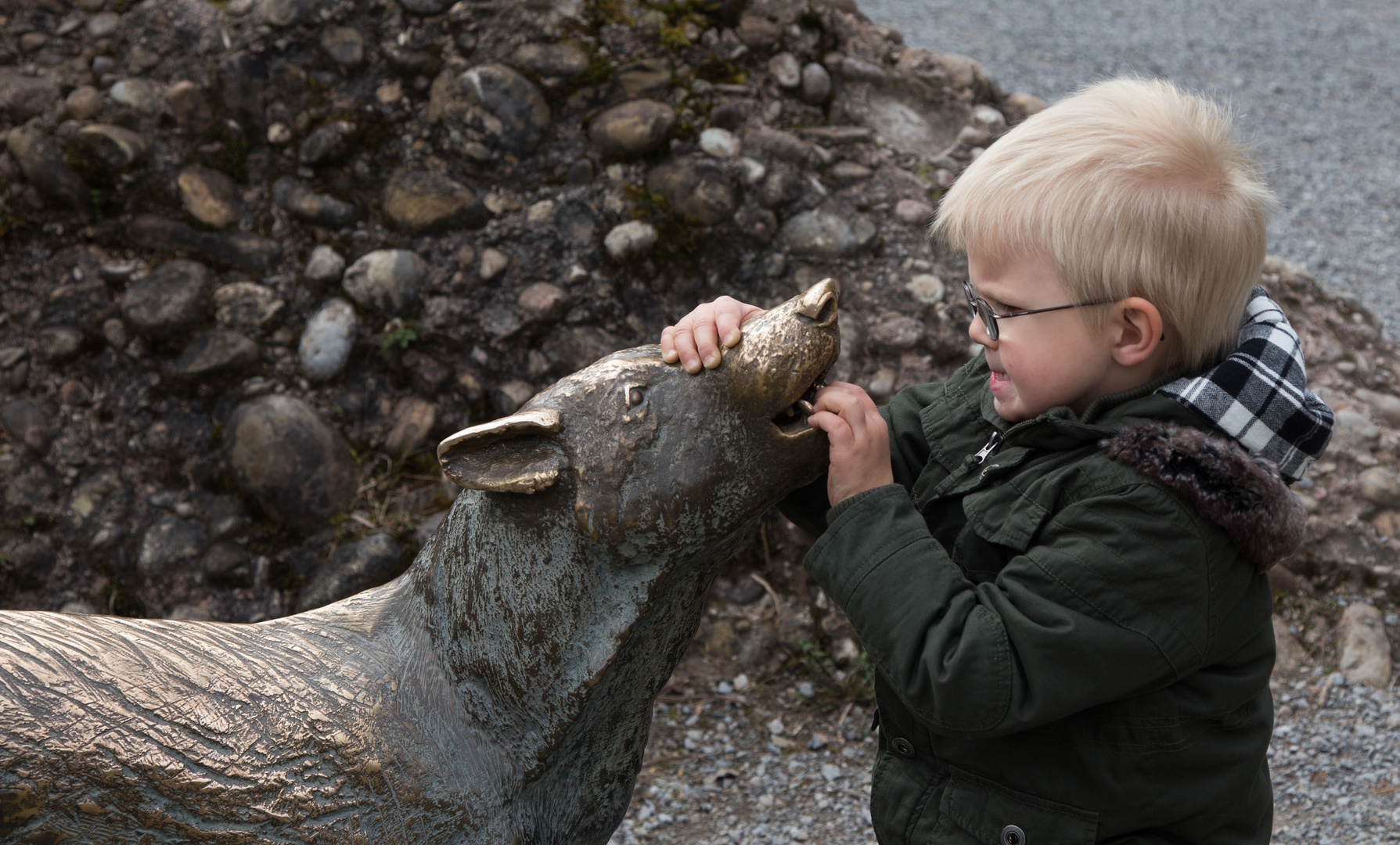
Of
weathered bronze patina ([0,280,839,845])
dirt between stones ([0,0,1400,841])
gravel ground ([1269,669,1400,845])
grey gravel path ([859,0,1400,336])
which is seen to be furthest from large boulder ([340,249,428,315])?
grey gravel path ([859,0,1400,336])

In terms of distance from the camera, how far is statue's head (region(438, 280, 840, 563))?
1.72m

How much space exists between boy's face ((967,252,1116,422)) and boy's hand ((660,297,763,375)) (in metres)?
0.41

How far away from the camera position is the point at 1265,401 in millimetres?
1740

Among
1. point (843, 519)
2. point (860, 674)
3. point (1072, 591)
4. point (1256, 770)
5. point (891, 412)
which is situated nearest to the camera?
point (1072, 591)

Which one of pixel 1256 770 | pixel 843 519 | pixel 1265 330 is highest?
pixel 1265 330

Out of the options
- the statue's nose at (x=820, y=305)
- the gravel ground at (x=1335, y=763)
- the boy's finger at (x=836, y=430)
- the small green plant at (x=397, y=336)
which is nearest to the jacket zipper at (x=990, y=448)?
the boy's finger at (x=836, y=430)

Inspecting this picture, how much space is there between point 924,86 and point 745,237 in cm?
127

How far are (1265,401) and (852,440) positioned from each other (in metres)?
0.66

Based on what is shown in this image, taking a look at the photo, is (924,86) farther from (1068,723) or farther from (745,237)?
(1068,723)

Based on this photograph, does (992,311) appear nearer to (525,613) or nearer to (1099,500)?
(1099,500)

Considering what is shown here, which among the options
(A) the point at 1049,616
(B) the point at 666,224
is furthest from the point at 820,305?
(B) the point at 666,224

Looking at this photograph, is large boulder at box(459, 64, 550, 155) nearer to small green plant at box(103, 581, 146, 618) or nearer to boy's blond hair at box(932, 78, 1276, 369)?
small green plant at box(103, 581, 146, 618)

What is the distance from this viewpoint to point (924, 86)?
4.59m

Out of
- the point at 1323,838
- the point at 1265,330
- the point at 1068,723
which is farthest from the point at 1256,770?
the point at 1323,838
